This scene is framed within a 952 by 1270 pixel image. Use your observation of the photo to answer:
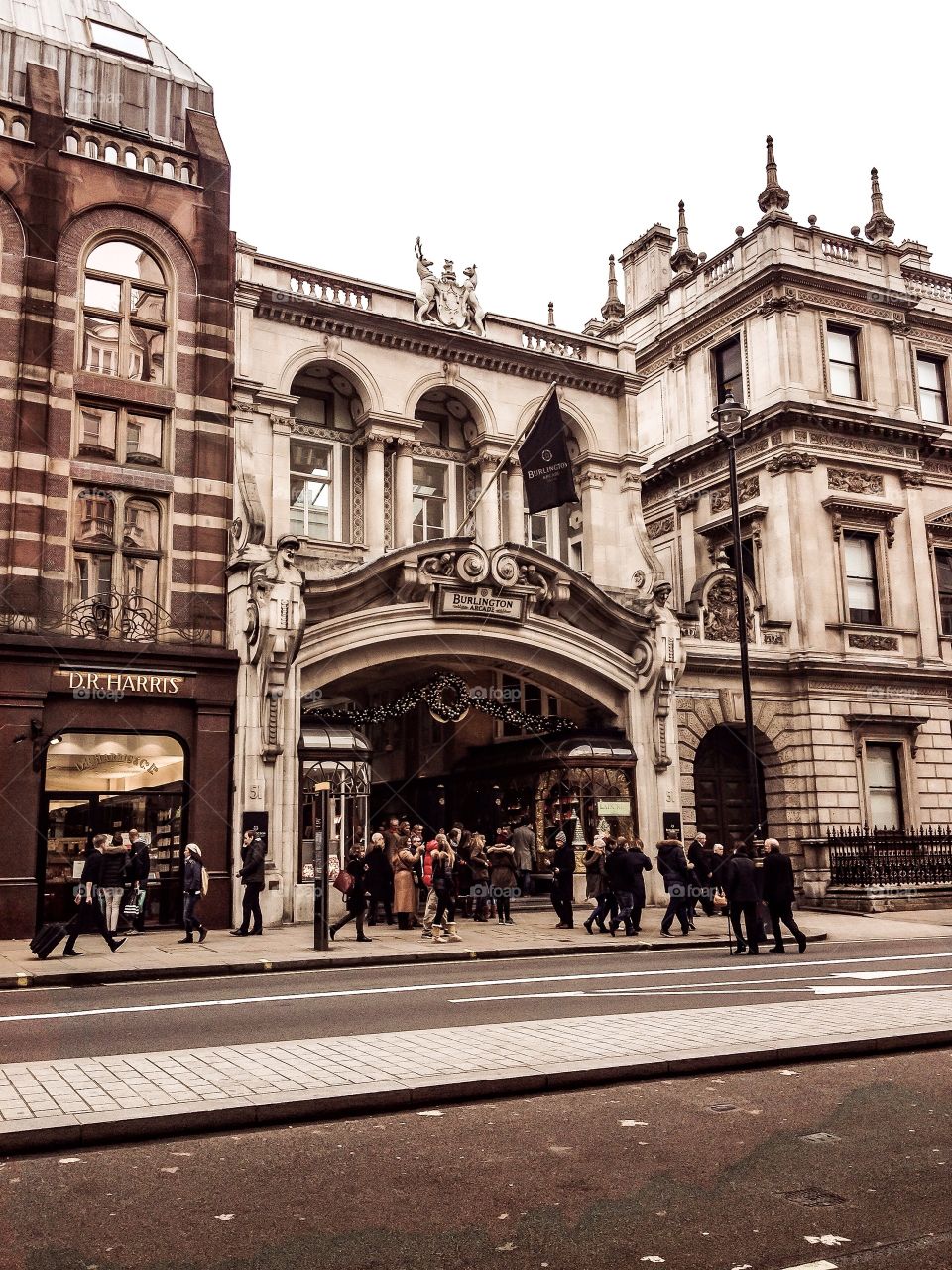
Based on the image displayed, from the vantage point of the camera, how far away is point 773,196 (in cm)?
3422

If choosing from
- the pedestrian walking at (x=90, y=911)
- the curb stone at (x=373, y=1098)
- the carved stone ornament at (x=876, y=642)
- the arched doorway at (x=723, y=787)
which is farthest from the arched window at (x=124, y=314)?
the carved stone ornament at (x=876, y=642)

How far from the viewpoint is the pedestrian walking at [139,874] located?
2061 cm

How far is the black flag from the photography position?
82.1 ft

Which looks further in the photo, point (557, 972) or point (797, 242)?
point (797, 242)

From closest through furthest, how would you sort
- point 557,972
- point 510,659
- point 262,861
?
point 557,972, point 262,861, point 510,659

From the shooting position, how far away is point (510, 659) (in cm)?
2669

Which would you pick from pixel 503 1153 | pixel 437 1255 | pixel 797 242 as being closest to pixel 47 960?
pixel 503 1153

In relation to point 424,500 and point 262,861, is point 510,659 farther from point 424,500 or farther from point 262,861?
point 262,861

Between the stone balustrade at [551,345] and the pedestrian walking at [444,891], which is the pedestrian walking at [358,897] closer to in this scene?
the pedestrian walking at [444,891]

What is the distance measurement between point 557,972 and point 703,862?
955 cm

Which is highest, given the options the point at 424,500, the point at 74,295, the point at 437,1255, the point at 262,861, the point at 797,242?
the point at 797,242

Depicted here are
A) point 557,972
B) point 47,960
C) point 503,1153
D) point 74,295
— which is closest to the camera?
point 503,1153

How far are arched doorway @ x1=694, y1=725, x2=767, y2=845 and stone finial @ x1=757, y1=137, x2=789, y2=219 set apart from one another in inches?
600

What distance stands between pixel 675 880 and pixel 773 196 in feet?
72.3
